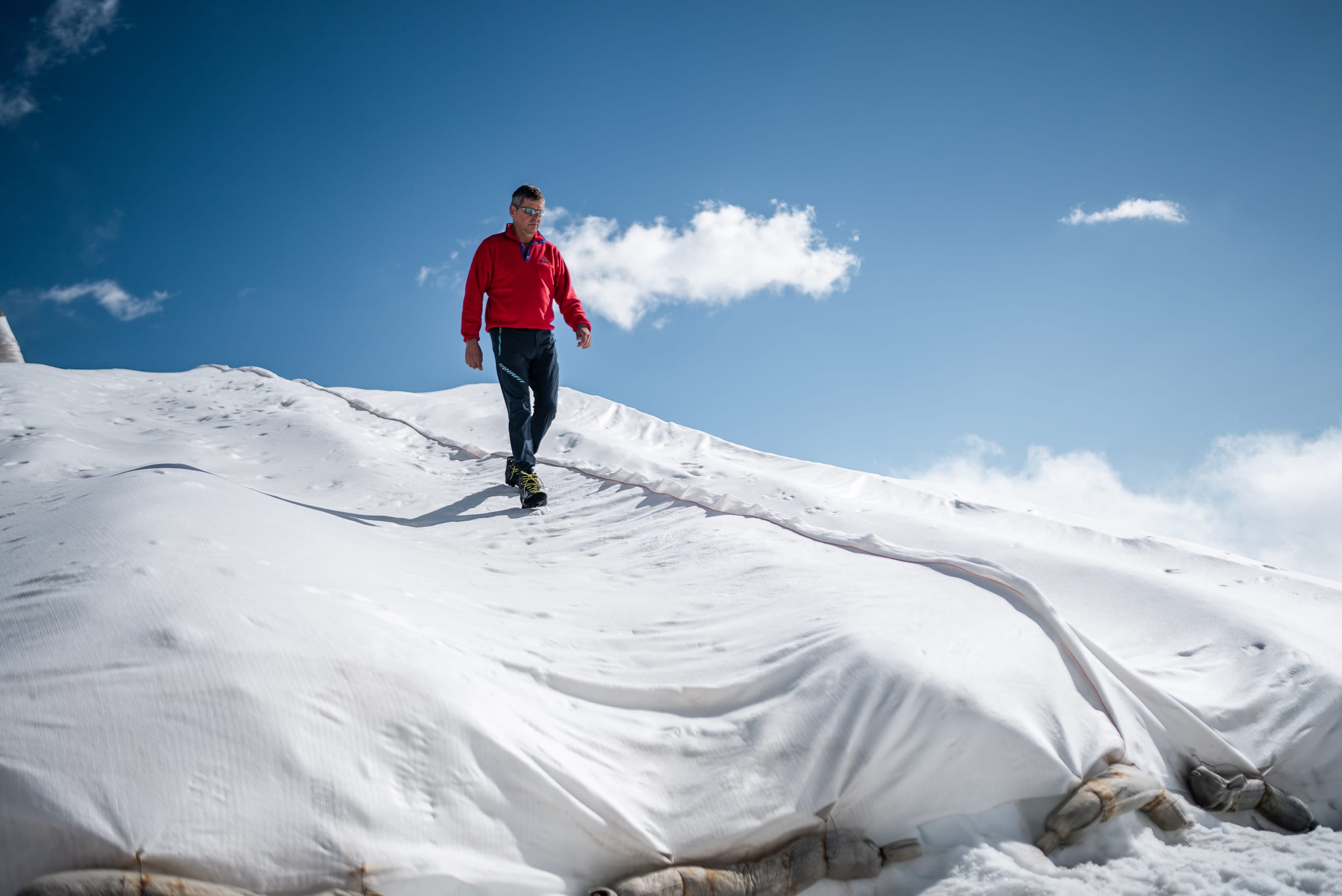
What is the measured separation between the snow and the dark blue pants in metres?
0.81

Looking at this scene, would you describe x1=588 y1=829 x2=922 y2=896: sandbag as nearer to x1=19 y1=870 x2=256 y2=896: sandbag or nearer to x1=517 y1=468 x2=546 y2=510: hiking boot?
x1=19 y1=870 x2=256 y2=896: sandbag

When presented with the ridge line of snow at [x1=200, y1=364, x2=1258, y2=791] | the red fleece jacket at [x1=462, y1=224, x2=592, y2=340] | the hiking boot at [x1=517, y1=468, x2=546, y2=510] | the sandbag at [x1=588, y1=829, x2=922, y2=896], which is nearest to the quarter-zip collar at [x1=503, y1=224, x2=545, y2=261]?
the red fleece jacket at [x1=462, y1=224, x2=592, y2=340]

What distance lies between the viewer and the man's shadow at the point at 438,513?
2504 mm

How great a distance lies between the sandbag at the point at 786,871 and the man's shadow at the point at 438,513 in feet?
5.52

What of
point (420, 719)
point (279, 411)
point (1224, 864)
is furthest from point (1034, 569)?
point (279, 411)

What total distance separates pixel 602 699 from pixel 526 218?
2.25 meters

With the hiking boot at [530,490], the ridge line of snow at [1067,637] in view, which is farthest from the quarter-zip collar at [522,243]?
the ridge line of snow at [1067,637]

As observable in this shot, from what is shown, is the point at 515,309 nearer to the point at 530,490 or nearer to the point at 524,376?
the point at 524,376

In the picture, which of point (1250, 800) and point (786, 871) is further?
point (1250, 800)

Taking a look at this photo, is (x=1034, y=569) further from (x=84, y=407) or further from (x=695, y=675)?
(x=84, y=407)

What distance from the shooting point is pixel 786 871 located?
107 cm

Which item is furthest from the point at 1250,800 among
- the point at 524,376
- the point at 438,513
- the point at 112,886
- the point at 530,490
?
the point at 524,376

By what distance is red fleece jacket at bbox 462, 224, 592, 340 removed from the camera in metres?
3.07

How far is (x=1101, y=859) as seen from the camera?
44.3 inches
